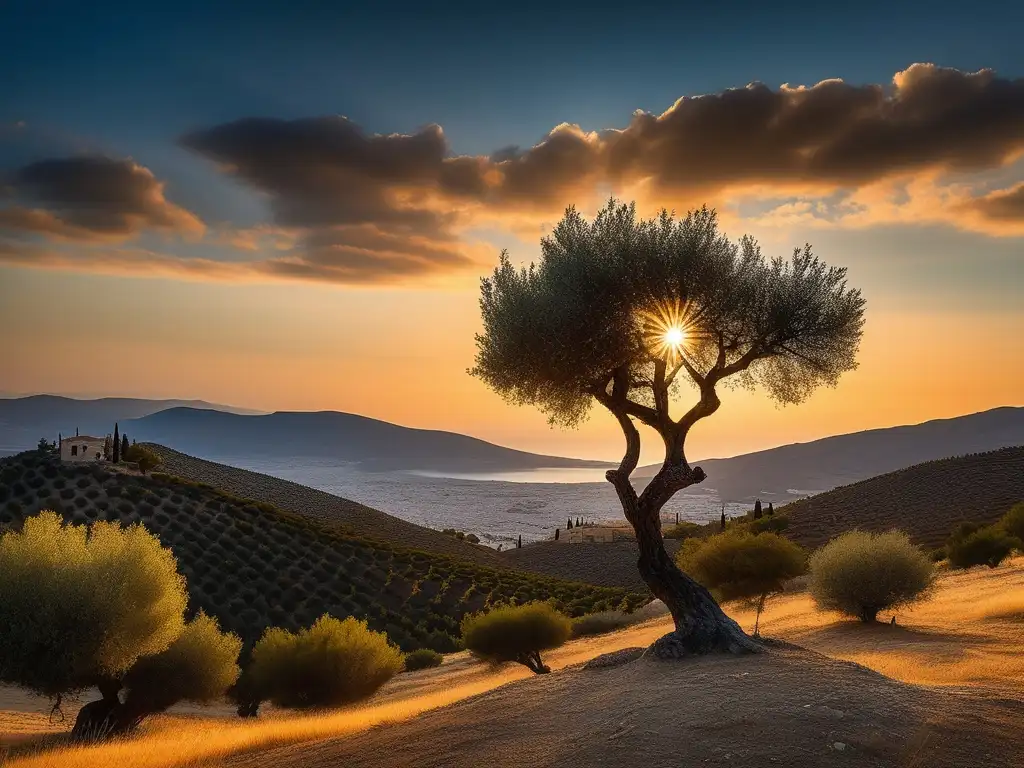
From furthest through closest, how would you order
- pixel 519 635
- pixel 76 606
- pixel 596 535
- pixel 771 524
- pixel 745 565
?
pixel 596 535
pixel 771 524
pixel 745 565
pixel 519 635
pixel 76 606

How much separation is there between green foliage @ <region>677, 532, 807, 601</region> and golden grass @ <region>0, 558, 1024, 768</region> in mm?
1491

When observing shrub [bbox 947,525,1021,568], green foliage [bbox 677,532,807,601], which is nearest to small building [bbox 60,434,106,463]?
green foliage [bbox 677,532,807,601]

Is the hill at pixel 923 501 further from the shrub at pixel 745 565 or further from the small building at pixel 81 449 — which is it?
the small building at pixel 81 449

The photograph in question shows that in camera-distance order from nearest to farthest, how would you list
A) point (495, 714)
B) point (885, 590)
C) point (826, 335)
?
1. point (495, 714)
2. point (826, 335)
3. point (885, 590)

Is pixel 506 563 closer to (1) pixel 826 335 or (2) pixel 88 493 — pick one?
(2) pixel 88 493

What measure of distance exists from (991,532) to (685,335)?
3378 centimetres

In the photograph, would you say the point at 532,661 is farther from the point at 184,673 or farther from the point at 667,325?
the point at 667,325

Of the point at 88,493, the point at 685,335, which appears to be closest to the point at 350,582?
the point at 88,493

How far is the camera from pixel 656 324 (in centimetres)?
1575

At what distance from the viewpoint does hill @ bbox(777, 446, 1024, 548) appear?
62.0 metres

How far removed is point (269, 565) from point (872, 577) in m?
35.9

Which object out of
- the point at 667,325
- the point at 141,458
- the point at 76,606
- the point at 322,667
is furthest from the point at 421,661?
the point at 141,458

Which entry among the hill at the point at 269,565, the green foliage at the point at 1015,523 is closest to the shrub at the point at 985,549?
the green foliage at the point at 1015,523

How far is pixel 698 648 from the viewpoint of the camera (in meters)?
13.6
